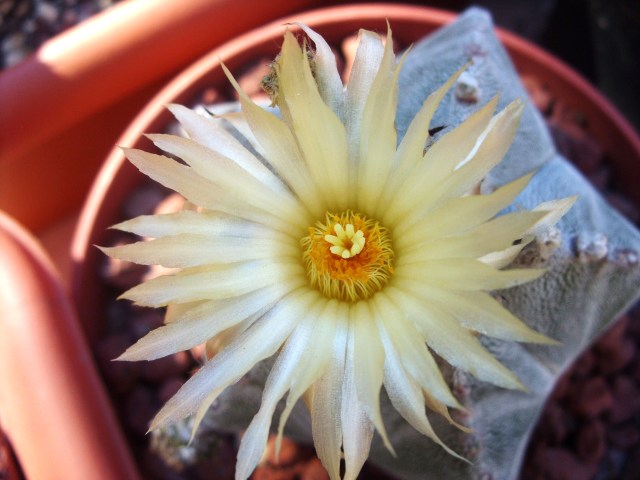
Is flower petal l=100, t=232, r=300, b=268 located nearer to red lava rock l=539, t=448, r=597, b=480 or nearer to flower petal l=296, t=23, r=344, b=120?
flower petal l=296, t=23, r=344, b=120

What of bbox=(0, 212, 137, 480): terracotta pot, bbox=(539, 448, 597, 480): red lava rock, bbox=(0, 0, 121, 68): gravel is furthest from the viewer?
bbox=(0, 0, 121, 68): gravel

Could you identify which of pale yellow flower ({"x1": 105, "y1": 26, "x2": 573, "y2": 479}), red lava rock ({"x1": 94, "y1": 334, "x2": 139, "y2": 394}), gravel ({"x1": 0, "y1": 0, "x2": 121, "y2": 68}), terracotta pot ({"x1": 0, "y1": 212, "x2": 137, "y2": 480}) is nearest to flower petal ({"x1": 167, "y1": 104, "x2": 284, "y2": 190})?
pale yellow flower ({"x1": 105, "y1": 26, "x2": 573, "y2": 479})

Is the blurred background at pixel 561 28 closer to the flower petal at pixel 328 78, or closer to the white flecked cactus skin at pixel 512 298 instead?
the white flecked cactus skin at pixel 512 298

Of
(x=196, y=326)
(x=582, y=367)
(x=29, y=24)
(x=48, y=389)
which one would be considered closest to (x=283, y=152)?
(x=196, y=326)

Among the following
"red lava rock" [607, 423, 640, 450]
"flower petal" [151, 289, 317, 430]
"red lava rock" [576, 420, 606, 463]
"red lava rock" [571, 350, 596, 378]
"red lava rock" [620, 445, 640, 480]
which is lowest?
"red lava rock" [620, 445, 640, 480]

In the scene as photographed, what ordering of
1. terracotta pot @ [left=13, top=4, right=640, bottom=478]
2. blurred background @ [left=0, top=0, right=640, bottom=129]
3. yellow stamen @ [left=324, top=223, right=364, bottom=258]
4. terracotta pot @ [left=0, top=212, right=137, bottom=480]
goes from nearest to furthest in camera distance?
yellow stamen @ [left=324, top=223, right=364, bottom=258] < terracotta pot @ [left=0, top=212, right=137, bottom=480] < terracotta pot @ [left=13, top=4, right=640, bottom=478] < blurred background @ [left=0, top=0, right=640, bottom=129]

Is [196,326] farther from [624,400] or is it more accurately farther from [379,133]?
[624,400]
